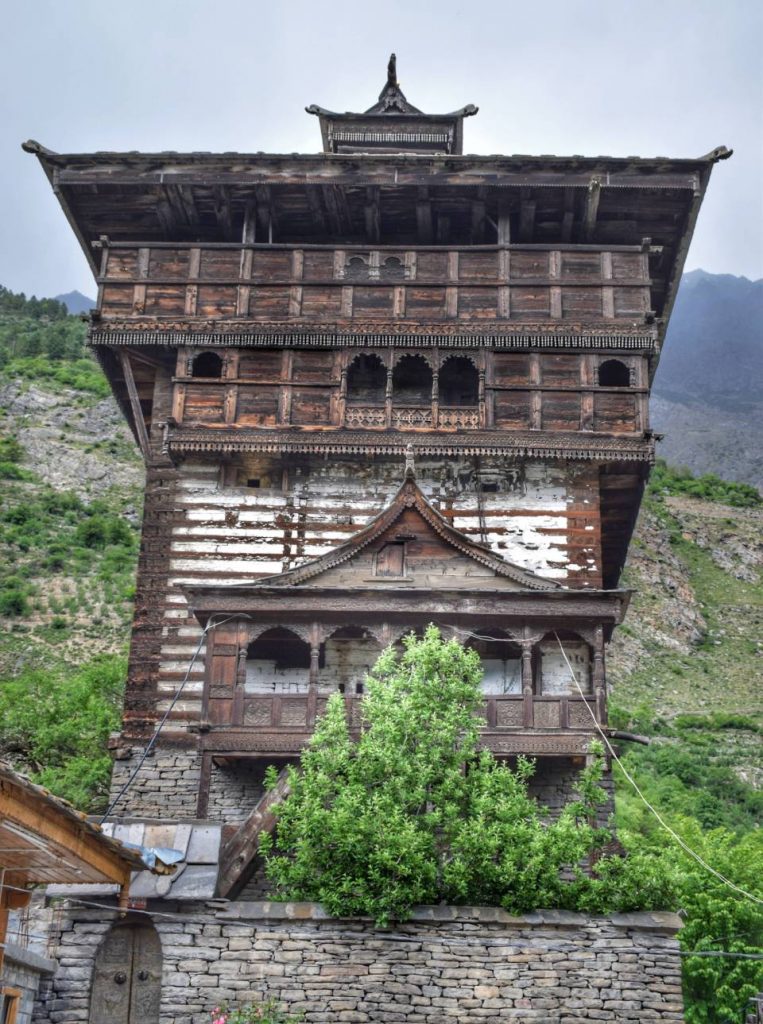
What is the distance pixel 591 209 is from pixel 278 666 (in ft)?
38.3

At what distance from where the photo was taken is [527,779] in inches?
904

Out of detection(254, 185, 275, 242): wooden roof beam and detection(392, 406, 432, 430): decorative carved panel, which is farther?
detection(254, 185, 275, 242): wooden roof beam

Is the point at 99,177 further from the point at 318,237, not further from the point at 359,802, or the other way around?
the point at 359,802

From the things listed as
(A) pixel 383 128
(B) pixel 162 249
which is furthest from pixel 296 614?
(A) pixel 383 128

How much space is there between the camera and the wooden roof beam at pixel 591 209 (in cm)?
2752

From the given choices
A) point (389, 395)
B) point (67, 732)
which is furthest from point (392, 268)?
point (67, 732)

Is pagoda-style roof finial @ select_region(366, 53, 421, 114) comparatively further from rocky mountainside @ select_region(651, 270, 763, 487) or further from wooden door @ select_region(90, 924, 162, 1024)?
rocky mountainside @ select_region(651, 270, 763, 487)

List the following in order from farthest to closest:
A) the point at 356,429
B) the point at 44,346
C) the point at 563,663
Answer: the point at 44,346, the point at 356,429, the point at 563,663

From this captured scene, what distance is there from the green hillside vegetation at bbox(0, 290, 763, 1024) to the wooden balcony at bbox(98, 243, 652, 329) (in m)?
11.1

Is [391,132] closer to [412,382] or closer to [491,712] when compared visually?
[412,382]

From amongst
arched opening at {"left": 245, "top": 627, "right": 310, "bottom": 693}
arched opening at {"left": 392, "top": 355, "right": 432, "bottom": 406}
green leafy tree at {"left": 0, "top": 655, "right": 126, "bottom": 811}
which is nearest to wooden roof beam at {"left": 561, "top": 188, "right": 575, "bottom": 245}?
arched opening at {"left": 392, "top": 355, "right": 432, "bottom": 406}

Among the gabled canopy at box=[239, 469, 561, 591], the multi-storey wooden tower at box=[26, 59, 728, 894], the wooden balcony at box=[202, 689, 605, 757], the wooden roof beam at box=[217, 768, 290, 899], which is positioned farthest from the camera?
the multi-storey wooden tower at box=[26, 59, 728, 894]

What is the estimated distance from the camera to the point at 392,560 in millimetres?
23078

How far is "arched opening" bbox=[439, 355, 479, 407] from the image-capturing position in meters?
28.3
